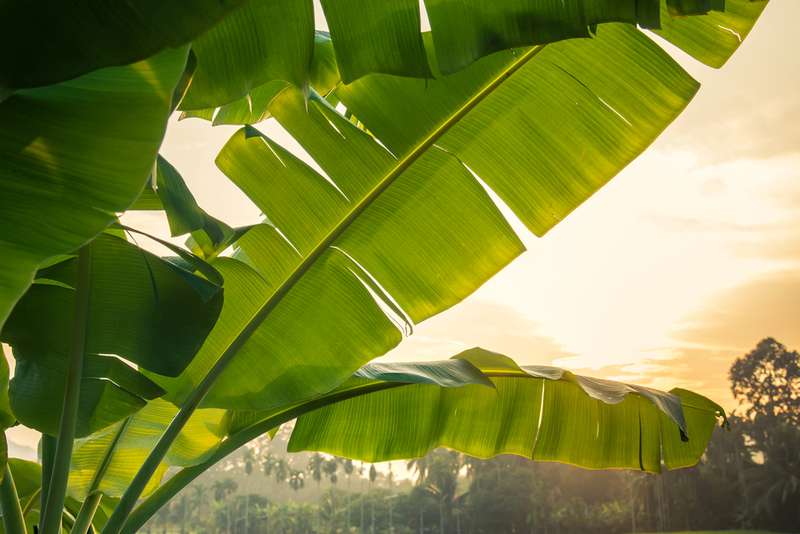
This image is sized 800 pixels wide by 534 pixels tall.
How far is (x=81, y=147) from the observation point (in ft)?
1.98

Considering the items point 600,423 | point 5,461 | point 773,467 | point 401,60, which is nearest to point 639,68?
point 401,60

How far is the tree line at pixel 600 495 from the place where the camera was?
91.1ft

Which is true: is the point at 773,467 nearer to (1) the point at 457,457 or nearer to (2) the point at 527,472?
(2) the point at 527,472

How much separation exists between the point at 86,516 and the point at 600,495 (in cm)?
3784

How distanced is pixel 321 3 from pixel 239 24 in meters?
0.17

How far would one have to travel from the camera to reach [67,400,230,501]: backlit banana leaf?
151cm

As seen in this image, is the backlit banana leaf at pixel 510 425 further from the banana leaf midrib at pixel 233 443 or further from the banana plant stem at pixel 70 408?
the banana plant stem at pixel 70 408

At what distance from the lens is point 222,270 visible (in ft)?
4.36

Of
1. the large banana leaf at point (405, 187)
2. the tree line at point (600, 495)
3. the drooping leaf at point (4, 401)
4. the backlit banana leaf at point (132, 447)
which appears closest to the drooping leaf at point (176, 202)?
the large banana leaf at point (405, 187)

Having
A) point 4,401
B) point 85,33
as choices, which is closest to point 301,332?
point 4,401

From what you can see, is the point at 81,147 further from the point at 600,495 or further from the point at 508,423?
the point at 600,495

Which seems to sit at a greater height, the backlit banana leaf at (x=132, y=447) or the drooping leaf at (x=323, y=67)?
the drooping leaf at (x=323, y=67)

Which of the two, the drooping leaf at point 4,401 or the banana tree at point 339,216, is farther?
the drooping leaf at point 4,401

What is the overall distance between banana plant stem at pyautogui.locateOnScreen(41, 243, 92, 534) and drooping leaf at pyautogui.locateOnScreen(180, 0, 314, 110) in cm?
44
